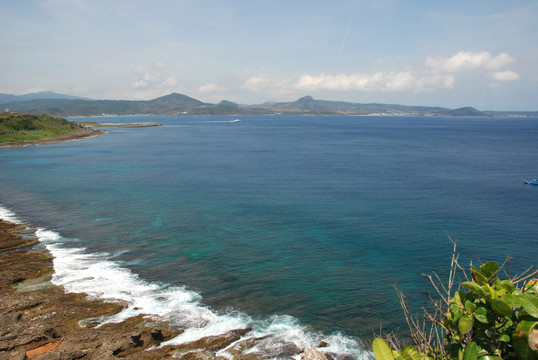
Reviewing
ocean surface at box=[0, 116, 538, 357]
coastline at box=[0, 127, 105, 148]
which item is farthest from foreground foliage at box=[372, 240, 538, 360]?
coastline at box=[0, 127, 105, 148]

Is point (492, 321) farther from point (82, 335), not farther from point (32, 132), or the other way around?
point (32, 132)

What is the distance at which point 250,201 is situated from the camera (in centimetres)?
4275

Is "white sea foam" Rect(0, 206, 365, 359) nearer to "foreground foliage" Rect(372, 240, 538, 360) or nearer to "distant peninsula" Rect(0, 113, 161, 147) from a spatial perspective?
"foreground foliage" Rect(372, 240, 538, 360)

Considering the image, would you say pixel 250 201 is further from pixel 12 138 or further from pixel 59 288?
pixel 12 138

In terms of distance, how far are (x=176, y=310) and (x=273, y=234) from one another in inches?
521

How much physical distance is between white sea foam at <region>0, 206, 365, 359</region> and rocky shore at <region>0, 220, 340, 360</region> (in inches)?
17.4

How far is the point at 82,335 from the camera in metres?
17.0

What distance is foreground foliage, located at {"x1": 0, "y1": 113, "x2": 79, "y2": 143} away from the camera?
339 ft

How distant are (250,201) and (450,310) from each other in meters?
37.0

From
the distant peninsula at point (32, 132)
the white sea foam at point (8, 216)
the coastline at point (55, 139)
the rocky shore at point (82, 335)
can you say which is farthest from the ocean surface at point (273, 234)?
the distant peninsula at point (32, 132)

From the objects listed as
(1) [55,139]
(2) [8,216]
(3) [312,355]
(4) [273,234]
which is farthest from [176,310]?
(1) [55,139]

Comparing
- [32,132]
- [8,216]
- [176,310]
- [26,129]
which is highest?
[26,129]

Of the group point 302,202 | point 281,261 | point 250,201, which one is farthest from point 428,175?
point 281,261

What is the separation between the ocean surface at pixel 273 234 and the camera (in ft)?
67.7
